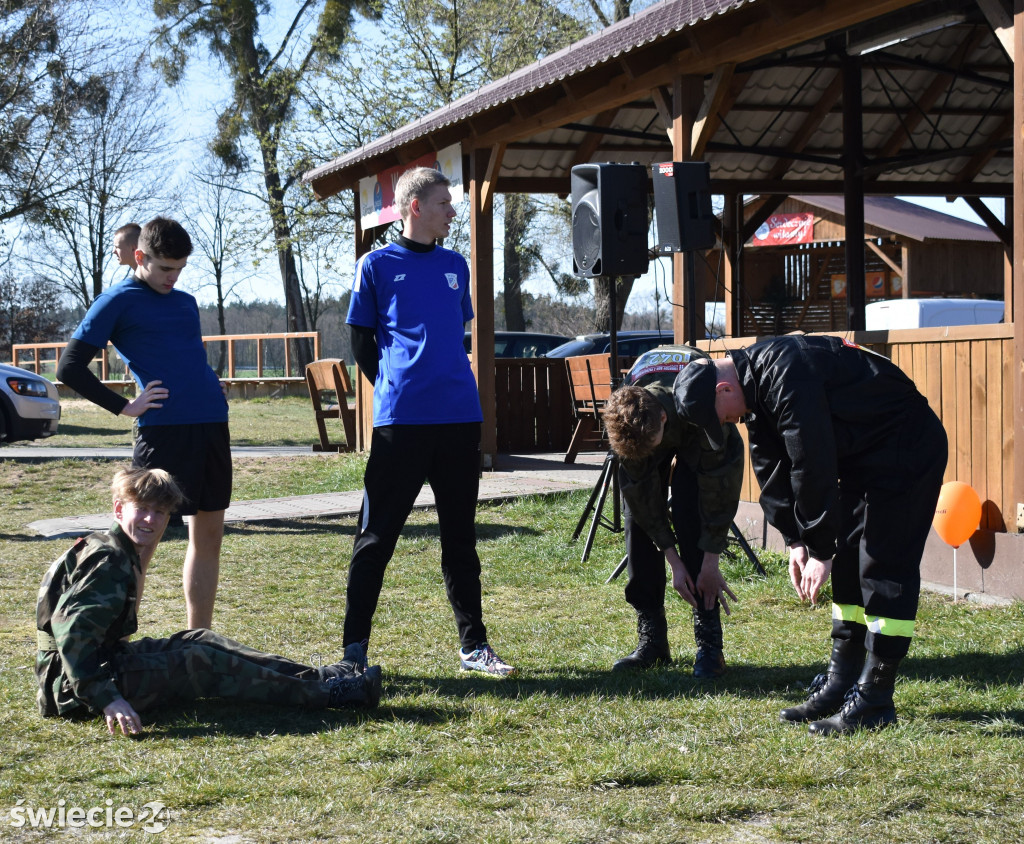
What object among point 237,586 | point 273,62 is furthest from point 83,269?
point 237,586

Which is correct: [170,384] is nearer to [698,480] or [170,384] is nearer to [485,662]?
[485,662]

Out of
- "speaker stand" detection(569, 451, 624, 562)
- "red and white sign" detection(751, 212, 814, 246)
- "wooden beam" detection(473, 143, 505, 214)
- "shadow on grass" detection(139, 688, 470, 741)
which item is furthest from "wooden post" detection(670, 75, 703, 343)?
"red and white sign" detection(751, 212, 814, 246)

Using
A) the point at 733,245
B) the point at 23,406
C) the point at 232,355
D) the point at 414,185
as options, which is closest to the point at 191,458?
the point at 414,185

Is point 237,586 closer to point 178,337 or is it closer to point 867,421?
point 178,337

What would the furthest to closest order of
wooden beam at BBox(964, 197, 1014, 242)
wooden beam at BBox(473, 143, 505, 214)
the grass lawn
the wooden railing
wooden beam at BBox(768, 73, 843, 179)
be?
the wooden railing
wooden beam at BBox(964, 197, 1014, 242)
wooden beam at BBox(768, 73, 843, 179)
wooden beam at BBox(473, 143, 505, 214)
the grass lawn

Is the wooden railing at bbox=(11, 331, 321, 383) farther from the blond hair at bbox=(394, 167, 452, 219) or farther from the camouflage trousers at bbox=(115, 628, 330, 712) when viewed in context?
the camouflage trousers at bbox=(115, 628, 330, 712)

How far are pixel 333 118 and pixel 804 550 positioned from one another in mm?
28765

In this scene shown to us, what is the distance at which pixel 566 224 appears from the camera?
3316 centimetres

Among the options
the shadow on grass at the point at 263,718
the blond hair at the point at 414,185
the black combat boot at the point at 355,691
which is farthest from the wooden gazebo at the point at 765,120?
the black combat boot at the point at 355,691

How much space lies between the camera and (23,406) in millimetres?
13688

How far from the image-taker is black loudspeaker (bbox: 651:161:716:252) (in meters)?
7.27

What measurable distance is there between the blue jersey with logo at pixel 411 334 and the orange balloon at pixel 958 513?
279 cm

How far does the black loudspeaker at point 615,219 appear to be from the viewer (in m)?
7.43

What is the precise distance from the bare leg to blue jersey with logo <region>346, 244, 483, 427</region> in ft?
2.65
